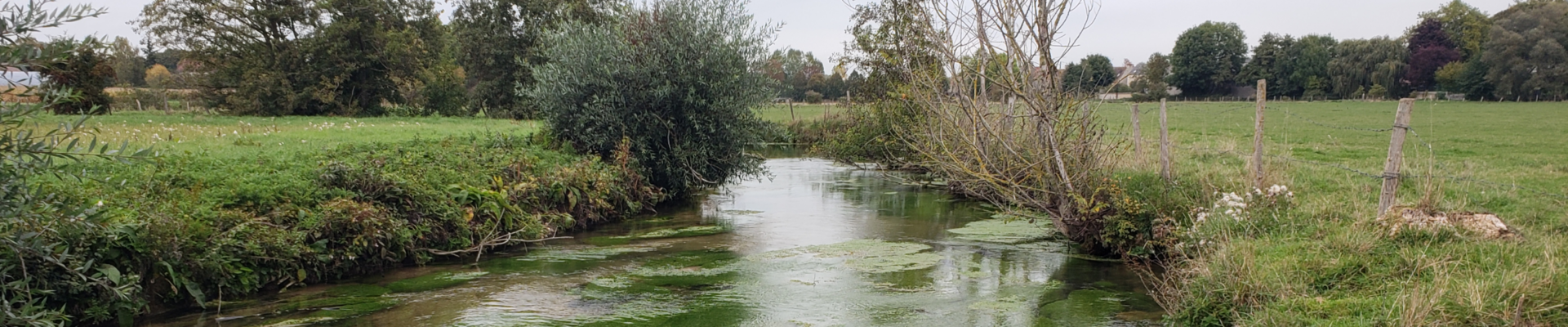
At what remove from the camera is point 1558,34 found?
1966 inches

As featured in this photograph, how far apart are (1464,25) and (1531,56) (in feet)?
55.3

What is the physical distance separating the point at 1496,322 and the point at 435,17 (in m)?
34.8

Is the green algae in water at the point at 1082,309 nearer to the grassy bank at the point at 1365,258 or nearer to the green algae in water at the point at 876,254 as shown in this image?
the grassy bank at the point at 1365,258

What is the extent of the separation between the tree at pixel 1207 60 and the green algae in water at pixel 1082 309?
67.8 metres

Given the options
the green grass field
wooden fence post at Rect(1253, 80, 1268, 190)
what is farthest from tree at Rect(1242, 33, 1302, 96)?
wooden fence post at Rect(1253, 80, 1268, 190)

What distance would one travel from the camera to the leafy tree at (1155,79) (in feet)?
194

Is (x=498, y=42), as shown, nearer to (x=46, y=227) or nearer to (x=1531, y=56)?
(x=46, y=227)

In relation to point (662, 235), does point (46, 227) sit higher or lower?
higher

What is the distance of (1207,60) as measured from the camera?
6962cm

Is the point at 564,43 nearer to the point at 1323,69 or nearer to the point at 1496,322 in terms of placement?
the point at 1496,322

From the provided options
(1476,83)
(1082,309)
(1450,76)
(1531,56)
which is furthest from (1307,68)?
(1082,309)

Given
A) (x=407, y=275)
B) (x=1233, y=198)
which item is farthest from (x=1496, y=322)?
(x=407, y=275)

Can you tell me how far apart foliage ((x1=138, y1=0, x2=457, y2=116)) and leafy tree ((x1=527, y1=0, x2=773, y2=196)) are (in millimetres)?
18610

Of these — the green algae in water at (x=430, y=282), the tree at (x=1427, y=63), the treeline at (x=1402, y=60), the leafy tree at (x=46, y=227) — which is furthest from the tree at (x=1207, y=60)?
the leafy tree at (x=46, y=227)
